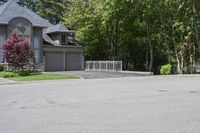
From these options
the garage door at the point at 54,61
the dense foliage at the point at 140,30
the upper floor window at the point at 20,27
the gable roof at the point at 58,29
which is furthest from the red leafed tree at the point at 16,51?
the dense foliage at the point at 140,30

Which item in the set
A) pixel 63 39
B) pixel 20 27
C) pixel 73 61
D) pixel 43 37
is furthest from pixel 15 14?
pixel 73 61

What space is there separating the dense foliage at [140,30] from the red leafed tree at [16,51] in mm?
12930

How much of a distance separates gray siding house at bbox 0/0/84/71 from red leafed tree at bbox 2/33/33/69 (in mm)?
5880

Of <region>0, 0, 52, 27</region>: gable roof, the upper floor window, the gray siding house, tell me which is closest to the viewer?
<region>0, 0, 52, 27</region>: gable roof

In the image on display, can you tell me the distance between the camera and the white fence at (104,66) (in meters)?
45.2

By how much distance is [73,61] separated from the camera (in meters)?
52.0

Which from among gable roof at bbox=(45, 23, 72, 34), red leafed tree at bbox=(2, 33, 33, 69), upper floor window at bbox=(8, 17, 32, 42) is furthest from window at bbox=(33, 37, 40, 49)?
red leafed tree at bbox=(2, 33, 33, 69)

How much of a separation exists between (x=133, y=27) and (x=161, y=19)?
22.8 ft

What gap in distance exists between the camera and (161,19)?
48.0 meters

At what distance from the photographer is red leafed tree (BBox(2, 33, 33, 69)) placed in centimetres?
3866

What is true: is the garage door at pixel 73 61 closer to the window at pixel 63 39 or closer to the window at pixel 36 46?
the window at pixel 63 39

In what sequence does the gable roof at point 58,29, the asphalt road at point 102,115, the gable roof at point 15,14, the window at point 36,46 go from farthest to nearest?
the gable roof at point 58,29 < the window at point 36,46 < the gable roof at point 15,14 < the asphalt road at point 102,115

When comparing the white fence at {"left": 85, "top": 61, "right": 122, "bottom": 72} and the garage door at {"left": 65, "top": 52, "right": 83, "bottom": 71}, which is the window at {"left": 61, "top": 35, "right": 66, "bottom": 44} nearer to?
the garage door at {"left": 65, "top": 52, "right": 83, "bottom": 71}

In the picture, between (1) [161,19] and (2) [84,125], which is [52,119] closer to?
(2) [84,125]
